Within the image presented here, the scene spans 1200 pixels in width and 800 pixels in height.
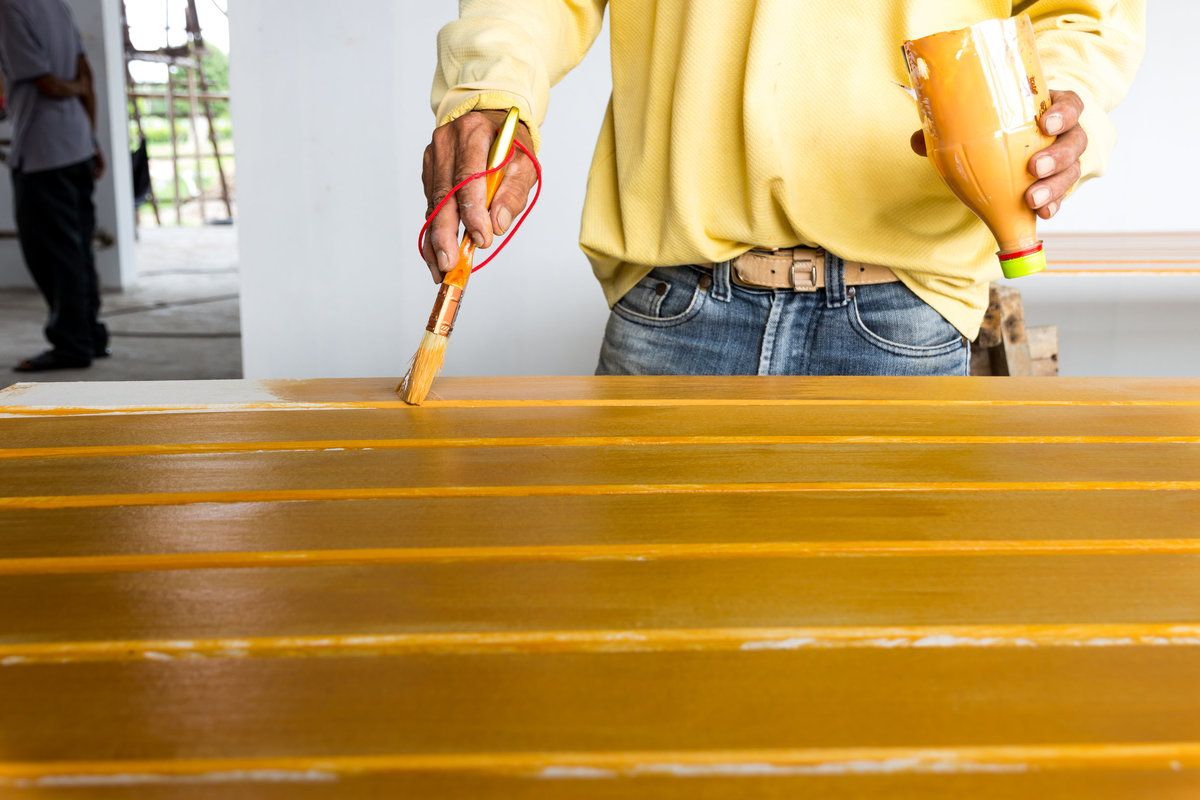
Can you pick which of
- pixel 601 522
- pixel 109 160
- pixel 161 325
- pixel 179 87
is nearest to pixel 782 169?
pixel 601 522

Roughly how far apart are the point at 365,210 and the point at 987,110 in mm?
2374

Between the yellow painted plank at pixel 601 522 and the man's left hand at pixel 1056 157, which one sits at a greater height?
the man's left hand at pixel 1056 157

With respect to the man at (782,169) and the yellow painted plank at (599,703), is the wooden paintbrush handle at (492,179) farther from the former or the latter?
the yellow painted plank at (599,703)

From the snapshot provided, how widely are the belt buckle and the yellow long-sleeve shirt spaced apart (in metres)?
0.02

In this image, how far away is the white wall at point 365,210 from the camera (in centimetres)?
298

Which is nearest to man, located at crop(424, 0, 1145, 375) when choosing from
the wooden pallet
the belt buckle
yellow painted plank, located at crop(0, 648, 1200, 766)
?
the belt buckle

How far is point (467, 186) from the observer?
3.22ft

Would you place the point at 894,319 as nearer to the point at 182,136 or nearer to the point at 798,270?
the point at 798,270

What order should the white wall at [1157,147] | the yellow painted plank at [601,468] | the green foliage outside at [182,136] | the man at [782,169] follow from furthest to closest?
the green foliage outside at [182,136], the white wall at [1157,147], the man at [782,169], the yellow painted plank at [601,468]

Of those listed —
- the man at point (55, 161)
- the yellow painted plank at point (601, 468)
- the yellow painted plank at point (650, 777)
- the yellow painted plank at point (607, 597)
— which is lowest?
the man at point (55, 161)

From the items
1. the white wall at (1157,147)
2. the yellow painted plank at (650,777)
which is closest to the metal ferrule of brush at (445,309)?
the yellow painted plank at (650,777)

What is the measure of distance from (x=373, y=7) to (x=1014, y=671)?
2828 mm

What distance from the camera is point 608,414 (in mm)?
1030

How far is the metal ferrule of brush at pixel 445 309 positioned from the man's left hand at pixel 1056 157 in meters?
0.50
